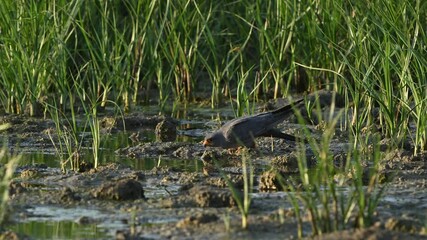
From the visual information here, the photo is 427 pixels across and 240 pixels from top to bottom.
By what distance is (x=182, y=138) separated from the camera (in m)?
8.23

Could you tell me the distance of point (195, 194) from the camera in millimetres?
5508

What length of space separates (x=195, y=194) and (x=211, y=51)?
13.5ft

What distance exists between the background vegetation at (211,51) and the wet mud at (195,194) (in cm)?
52

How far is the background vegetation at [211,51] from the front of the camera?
7402mm

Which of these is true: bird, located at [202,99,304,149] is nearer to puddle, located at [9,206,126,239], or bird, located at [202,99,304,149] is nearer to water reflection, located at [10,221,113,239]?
puddle, located at [9,206,126,239]

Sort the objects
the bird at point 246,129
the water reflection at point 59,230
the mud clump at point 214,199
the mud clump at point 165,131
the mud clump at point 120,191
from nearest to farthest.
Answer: the water reflection at point 59,230 → the mud clump at point 214,199 → the mud clump at point 120,191 → the bird at point 246,129 → the mud clump at point 165,131

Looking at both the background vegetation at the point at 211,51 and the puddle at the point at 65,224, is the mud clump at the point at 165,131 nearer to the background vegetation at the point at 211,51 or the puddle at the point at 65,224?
the background vegetation at the point at 211,51

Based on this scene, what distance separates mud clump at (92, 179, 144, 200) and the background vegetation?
182 centimetres

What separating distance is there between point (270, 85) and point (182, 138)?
2223mm

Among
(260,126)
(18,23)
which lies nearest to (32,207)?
(260,126)

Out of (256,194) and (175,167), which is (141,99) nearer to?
(175,167)

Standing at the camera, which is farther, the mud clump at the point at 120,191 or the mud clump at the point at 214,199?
the mud clump at the point at 120,191

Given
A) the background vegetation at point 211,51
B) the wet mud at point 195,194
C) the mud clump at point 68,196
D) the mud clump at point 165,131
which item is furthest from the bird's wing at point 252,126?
the mud clump at point 68,196

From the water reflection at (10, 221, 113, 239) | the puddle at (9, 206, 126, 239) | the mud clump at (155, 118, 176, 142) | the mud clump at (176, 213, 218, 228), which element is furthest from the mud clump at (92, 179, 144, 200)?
the mud clump at (155, 118, 176, 142)
